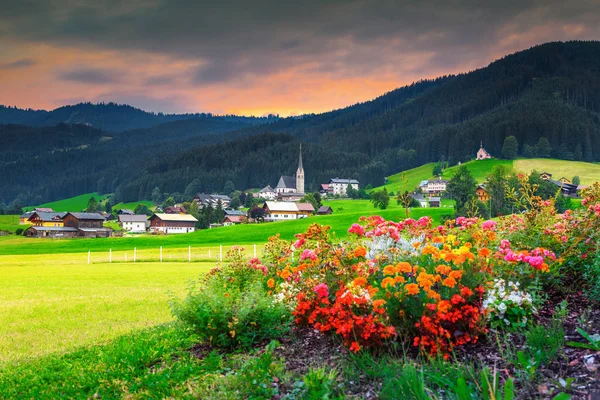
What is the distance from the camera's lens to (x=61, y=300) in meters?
17.3

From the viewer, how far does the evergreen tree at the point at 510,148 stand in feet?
555

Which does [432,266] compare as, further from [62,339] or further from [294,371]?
[62,339]

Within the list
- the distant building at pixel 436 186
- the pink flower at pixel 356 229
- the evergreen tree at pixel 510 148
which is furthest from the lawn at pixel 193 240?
the evergreen tree at pixel 510 148

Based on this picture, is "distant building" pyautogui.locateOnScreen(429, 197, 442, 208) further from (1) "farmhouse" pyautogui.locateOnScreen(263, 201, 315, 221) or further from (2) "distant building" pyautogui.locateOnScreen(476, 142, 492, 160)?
(2) "distant building" pyautogui.locateOnScreen(476, 142, 492, 160)

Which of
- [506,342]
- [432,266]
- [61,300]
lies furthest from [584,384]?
[61,300]

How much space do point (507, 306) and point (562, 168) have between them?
522ft

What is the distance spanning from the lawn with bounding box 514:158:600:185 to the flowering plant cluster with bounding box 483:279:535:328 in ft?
456

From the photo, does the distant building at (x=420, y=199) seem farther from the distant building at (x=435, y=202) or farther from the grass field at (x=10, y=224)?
the grass field at (x=10, y=224)

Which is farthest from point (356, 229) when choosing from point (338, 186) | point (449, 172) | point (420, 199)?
point (338, 186)

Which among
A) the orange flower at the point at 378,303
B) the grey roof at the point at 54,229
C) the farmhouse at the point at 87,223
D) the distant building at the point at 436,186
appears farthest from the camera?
the distant building at the point at 436,186

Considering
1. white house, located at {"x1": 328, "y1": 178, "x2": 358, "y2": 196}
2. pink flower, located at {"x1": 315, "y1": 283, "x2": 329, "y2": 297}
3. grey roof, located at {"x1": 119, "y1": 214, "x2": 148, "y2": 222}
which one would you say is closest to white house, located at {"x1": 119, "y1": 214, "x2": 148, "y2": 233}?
grey roof, located at {"x1": 119, "y1": 214, "x2": 148, "y2": 222}

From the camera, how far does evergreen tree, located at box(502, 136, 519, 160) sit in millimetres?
169175

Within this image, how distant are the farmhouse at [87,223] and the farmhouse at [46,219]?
1627mm

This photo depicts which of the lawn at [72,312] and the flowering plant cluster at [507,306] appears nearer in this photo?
the flowering plant cluster at [507,306]
